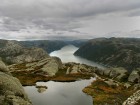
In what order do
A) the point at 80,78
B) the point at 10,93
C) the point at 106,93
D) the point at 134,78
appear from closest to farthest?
the point at 10,93 → the point at 106,93 → the point at 80,78 → the point at 134,78

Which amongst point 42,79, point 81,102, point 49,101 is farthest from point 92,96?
point 42,79

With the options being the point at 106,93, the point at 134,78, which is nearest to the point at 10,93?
the point at 106,93

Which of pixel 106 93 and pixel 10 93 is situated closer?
pixel 10 93

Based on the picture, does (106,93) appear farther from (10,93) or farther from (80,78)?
(10,93)

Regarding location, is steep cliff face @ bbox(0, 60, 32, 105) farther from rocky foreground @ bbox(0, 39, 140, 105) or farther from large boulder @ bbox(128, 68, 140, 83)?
large boulder @ bbox(128, 68, 140, 83)

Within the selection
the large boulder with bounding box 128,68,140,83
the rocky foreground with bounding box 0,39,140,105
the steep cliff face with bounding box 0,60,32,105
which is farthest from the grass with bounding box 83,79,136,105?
the steep cliff face with bounding box 0,60,32,105

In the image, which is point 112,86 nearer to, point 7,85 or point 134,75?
point 134,75

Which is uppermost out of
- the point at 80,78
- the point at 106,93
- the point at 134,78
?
the point at 106,93

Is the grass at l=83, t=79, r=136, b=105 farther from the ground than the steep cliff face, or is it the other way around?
the steep cliff face

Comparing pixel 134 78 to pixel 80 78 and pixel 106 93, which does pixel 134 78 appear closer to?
pixel 80 78

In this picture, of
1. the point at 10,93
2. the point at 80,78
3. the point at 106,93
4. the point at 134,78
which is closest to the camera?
the point at 10,93

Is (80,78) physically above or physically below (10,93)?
below
